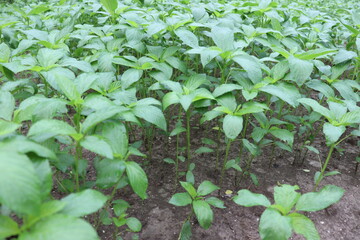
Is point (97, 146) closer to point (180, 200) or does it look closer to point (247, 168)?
point (180, 200)

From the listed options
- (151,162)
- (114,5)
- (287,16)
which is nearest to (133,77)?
(151,162)

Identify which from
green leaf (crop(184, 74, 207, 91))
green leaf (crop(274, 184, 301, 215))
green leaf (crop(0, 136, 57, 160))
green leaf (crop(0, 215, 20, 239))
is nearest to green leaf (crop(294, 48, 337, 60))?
green leaf (crop(184, 74, 207, 91))

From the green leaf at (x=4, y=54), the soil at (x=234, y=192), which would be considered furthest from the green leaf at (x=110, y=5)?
the soil at (x=234, y=192)

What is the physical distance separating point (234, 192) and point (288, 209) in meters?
0.69

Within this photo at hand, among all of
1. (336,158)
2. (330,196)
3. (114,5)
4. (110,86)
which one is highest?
(114,5)

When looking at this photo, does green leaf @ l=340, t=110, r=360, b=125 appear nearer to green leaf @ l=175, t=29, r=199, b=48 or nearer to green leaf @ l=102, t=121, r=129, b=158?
green leaf @ l=175, t=29, r=199, b=48

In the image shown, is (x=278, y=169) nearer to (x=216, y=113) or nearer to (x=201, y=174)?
(x=201, y=174)

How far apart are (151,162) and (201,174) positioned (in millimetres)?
317

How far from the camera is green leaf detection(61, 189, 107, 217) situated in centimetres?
79

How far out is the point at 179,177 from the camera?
70.4 inches

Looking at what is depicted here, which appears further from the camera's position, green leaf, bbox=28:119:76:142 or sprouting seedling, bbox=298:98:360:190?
sprouting seedling, bbox=298:98:360:190

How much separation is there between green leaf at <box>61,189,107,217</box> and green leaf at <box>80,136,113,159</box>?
0.11m

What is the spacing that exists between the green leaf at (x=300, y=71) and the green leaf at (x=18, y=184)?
1.22m

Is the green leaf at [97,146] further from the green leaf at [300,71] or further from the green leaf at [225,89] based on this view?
the green leaf at [300,71]
